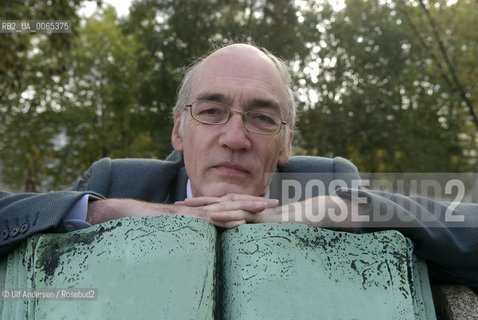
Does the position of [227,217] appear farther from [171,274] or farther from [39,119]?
[39,119]

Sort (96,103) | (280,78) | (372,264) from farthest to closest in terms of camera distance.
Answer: (96,103) → (280,78) → (372,264)

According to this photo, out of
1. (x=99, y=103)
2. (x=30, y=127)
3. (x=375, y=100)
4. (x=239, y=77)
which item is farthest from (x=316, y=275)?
(x=99, y=103)

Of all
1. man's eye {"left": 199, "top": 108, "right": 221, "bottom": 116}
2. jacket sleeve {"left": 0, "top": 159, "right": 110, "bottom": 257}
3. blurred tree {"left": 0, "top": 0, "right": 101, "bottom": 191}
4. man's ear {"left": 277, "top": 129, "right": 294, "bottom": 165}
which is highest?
blurred tree {"left": 0, "top": 0, "right": 101, "bottom": 191}

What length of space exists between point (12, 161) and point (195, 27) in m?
8.80

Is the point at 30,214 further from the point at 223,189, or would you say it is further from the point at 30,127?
the point at 30,127

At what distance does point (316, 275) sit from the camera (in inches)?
62.6

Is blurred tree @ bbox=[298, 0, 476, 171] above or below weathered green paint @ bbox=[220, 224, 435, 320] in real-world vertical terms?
above

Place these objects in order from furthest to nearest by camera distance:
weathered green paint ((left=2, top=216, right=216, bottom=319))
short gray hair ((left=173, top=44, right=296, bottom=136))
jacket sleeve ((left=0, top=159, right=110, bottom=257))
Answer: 1. short gray hair ((left=173, top=44, right=296, bottom=136))
2. jacket sleeve ((left=0, top=159, right=110, bottom=257))
3. weathered green paint ((left=2, top=216, right=216, bottom=319))

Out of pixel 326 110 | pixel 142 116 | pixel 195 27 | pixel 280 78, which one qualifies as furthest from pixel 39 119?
pixel 280 78

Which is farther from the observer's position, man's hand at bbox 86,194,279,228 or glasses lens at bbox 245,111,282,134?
→ glasses lens at bbox 245,111,282,134

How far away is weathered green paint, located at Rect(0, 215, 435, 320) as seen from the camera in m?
1.48

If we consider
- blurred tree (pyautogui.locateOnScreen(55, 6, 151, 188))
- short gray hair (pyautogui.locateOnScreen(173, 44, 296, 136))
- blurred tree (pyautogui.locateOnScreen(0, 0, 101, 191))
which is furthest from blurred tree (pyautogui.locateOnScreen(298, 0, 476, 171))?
short gray hair (pyautogui.locateOnScreen(173, 44, 296, 136))

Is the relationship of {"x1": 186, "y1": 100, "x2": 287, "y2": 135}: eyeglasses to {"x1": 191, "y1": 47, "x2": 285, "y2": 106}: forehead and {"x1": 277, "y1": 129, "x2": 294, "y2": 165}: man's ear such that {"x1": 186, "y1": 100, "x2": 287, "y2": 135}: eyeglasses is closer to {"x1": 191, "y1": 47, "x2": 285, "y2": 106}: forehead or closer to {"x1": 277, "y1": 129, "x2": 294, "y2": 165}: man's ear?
{"x1": 191, "y1": 47, "x2": 285, "y2": 106}: forehead

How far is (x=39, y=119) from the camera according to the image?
20.3 m
